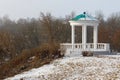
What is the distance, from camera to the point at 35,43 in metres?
48.2

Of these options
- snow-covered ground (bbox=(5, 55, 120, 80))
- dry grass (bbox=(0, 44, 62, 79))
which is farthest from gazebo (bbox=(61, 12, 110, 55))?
snow-covered ground (bbox=(5, 55, 120, 80))

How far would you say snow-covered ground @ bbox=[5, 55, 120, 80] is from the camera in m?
17.0

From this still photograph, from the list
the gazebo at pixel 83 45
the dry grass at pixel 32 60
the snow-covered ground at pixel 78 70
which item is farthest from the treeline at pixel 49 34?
the snow-covered ground at pixel 78 70

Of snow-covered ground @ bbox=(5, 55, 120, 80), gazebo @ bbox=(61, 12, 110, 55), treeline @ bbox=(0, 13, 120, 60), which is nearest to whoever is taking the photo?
snow-covered ground @ bbox=(5, 55, 120, 80)

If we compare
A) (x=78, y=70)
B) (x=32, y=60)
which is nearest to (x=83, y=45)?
(x=32, y=60)

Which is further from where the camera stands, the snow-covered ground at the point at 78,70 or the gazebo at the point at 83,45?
the gazebo at the point at 83,45

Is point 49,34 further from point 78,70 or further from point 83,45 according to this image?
point 78,70

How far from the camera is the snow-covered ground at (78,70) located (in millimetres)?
16953

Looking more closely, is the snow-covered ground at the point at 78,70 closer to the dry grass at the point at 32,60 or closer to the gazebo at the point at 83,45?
the dry grass at the point at 32,60

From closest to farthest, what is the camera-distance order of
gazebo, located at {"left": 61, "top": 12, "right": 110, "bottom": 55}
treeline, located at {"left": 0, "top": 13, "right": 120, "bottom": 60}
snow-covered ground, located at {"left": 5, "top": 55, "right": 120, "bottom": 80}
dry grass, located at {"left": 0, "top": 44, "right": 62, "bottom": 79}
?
snow-covered ground, located at {"left": 5, "top": 55, "right": 120, "bottom": 80}, dry grass, located at {"left": 0, "top": 44, "right": 62, "bottom": 79}, gazebo, located at {"left": 61, "top": 12, "right": 110, "bottom": 55}, treeline, located at {"left": 0, "top": 13, "right": 120, "bottom": 60}

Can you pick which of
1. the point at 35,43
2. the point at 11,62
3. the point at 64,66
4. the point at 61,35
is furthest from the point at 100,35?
the point at 64,66

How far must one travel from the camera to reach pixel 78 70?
1816 centimetres

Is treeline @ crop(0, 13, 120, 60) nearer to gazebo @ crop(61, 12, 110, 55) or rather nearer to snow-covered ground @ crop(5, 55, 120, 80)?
gazebo @ crop(61, 12, 110, 55)

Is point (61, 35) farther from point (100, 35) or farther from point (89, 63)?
point (89, 63)
